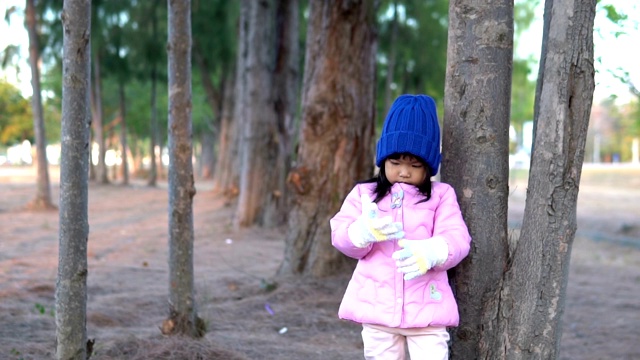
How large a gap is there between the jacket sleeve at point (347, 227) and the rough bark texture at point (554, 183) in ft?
2.48

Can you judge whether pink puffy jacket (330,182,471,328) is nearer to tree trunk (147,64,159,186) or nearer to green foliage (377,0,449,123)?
green foliage (377,0,449,123)

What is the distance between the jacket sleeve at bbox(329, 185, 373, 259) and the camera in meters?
2.72

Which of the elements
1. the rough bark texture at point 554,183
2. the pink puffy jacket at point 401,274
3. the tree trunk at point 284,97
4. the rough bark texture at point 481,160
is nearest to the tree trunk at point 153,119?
the tree trunk at point 284,97

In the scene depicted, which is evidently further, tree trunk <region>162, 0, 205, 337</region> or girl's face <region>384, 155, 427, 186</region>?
tree trunk <region>162, 0, 205, 337</region>

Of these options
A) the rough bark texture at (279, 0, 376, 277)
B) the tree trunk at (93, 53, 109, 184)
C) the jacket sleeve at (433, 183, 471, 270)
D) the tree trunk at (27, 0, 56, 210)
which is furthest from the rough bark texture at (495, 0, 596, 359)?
the tree trunk at (93, 53, 109, 184)

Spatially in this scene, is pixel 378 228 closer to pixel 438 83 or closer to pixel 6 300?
pixel 6 300

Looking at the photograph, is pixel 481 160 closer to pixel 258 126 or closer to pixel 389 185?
pixel 389 185

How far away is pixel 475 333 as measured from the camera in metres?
3.05

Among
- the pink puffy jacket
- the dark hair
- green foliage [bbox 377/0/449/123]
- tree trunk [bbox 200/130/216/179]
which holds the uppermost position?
green foliage [bbox 377/0/449/123]

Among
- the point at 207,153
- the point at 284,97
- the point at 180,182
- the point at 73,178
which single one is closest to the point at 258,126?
the point at 284,97

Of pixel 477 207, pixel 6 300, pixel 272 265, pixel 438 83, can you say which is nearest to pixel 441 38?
pixel 438 83

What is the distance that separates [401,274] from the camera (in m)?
2.71

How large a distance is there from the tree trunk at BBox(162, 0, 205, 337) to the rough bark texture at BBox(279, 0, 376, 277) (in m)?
2.39

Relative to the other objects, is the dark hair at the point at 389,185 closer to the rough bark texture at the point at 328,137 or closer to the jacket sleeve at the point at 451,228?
the jacket sleeve at the point at 451,228
